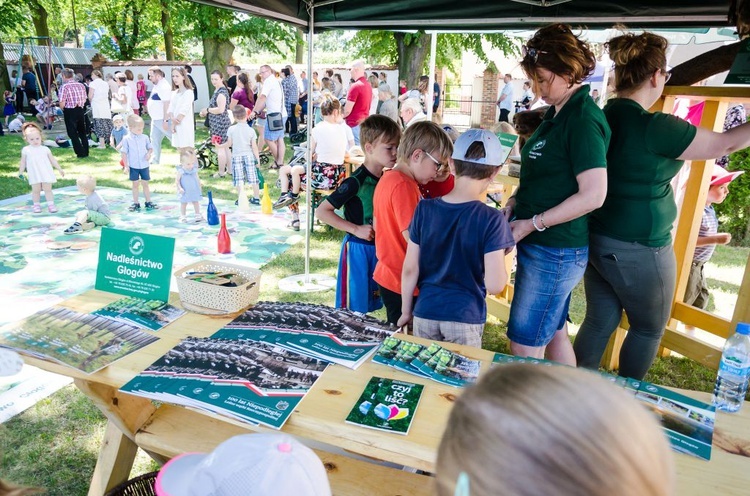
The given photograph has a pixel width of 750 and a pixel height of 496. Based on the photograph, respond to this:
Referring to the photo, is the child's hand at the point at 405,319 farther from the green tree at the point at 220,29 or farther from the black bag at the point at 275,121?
the green tree at the point at 220,29

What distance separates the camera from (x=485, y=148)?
6.10 ft

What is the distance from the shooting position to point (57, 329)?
1755mm

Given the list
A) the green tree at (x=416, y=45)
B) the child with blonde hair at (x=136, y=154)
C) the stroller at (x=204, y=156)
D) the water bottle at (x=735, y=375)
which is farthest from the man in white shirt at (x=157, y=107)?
the water bottle at (x=735, y=375)

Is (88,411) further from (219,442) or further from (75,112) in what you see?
(75,112)

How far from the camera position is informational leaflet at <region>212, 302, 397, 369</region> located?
1.63 meters

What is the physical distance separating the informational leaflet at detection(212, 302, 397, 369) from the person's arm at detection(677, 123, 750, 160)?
1.29 meters

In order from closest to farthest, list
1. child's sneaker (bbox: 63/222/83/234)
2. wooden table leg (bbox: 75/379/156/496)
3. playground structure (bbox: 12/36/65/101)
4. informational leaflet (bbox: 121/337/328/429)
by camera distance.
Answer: informational leaflet (bbox: 121/337/328/429)
wooden table leg (bbox: 75/379/156/496)
child's sneaker (bbox: 63/222/83/234)
playground structure (bbox: 12/36/65/101)

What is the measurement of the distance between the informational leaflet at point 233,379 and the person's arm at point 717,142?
154cm

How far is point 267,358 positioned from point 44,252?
4.70 metres

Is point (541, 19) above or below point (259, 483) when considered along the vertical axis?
above

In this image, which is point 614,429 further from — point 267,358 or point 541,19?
point 541,19

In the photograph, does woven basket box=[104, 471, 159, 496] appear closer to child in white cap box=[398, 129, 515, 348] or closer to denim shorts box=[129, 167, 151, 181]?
child in white cap box=[398, 129, 515, 348]

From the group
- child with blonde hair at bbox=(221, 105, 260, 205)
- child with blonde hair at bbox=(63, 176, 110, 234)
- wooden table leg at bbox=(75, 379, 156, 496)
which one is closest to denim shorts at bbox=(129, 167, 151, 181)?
child with blonde hair at bbox=(63, 176, 110, 234)

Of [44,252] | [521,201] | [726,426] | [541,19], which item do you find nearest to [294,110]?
[44,252]
